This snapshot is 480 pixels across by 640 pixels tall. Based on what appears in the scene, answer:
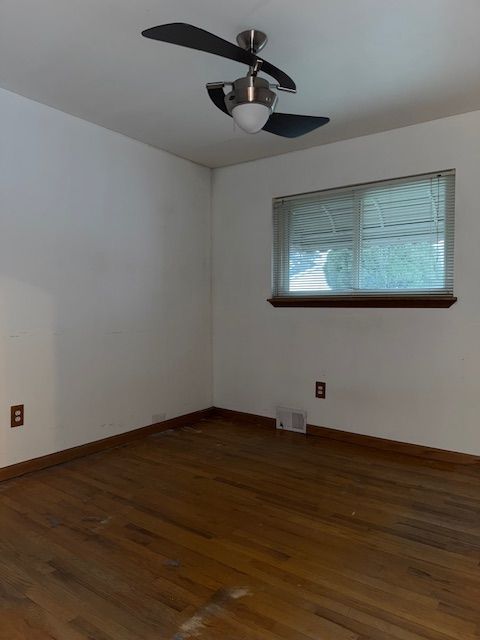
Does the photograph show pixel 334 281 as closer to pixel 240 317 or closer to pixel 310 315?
pixel 310 315

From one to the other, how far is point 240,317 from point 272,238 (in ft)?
2.45

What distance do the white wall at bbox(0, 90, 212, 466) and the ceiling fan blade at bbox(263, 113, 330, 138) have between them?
1420 mm

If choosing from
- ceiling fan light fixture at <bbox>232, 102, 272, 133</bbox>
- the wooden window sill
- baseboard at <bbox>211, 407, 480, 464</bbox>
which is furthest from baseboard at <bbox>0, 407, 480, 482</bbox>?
ceiling fan light fixture at <bbox>232, 102, 272, 133</bbox>

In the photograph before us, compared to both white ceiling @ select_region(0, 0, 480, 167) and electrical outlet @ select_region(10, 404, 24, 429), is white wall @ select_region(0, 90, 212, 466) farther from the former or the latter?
white ceiling @ select_region(0, 0, 480, 167)

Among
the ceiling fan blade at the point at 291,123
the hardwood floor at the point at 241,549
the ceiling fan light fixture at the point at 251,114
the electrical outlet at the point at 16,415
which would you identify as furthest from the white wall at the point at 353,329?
the electrical outlet at the point at 16,415

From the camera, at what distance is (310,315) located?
352 cm

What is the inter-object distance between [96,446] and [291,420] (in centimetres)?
152

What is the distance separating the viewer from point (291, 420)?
142 inches

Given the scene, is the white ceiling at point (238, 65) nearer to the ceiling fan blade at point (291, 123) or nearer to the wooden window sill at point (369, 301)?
the ceiling fan blade at point (291, 123)

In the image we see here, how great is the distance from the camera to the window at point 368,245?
9.75 ft

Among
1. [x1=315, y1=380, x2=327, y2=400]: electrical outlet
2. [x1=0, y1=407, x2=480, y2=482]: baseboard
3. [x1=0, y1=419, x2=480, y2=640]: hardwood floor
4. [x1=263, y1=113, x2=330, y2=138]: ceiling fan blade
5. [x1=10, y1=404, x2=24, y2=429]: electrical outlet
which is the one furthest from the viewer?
[x1=315, y1=380, x2=327, y2=400]: electrical outlet

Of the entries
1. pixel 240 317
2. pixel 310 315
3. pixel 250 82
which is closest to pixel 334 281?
pixel 310 315

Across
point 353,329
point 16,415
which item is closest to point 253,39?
point 353,329

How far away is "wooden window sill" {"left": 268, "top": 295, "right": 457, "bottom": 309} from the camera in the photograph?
9.64 ft
